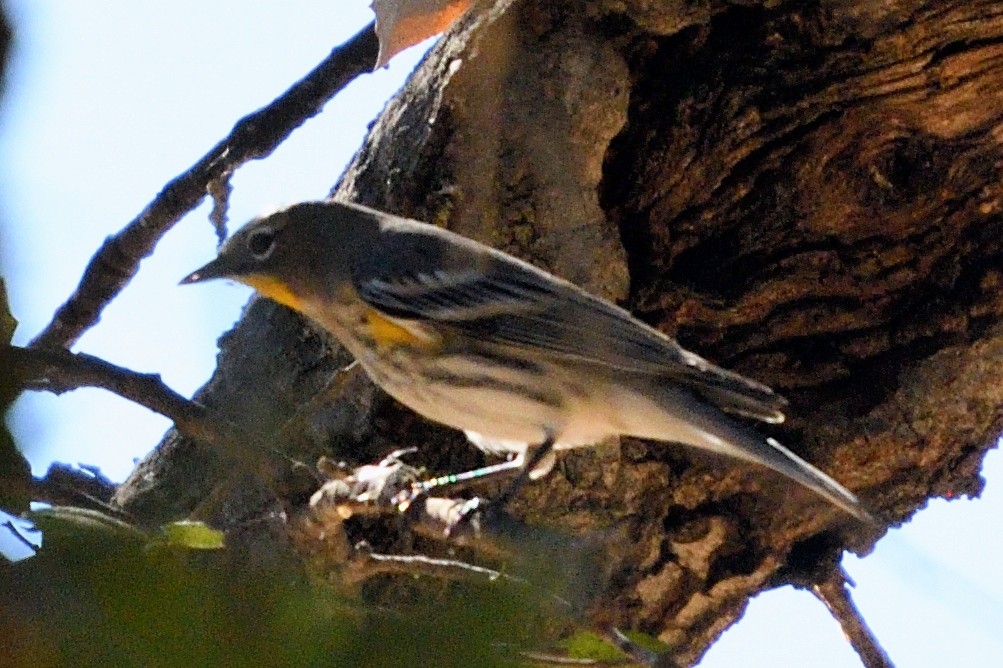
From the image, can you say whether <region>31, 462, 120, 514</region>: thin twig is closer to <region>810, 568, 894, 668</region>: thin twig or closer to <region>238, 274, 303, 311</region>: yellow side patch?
<region>238, 274, 303, 311</region>: yellow side patch

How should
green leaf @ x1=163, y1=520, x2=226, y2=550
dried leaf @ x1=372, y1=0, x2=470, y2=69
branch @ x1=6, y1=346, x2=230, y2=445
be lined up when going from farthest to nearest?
1. dried leaf @ x1=372, y1=0, x2=470, y2=69
2. branch @ x1=6, y1=346, x2=230, y2=445
3. green leaf @ x1=163, y1=520, x2=226, y2=550

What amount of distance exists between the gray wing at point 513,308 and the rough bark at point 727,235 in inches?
6.0

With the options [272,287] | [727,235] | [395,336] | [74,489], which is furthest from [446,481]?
[727,235]

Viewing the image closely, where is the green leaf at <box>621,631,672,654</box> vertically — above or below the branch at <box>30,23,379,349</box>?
below

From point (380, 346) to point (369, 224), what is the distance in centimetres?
31

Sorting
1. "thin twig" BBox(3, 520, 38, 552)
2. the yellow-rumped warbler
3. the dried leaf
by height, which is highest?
the dried leaf

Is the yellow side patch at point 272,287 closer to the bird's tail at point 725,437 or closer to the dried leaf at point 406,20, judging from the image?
the dried leaf at point 406,20

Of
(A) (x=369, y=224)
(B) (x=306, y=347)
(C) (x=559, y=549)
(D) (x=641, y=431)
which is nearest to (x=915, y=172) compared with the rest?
(D) (x=641, y=431)

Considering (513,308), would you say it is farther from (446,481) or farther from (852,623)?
(852,623)

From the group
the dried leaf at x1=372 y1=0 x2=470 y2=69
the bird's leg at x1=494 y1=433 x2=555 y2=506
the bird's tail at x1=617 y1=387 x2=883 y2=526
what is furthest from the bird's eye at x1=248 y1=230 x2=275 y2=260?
the bird's tail at x1=617 y1=387 x2=883 y2=526

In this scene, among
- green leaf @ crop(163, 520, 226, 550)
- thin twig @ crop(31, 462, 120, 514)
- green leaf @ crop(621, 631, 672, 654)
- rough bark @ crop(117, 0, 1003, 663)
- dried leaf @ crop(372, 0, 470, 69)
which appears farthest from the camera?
rough bark @ crop(117, 0, 1003, 663)

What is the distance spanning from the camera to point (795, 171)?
2.79 m

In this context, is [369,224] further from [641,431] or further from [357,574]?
[357,574]

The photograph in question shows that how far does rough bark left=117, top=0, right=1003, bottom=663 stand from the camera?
269 centimetres
